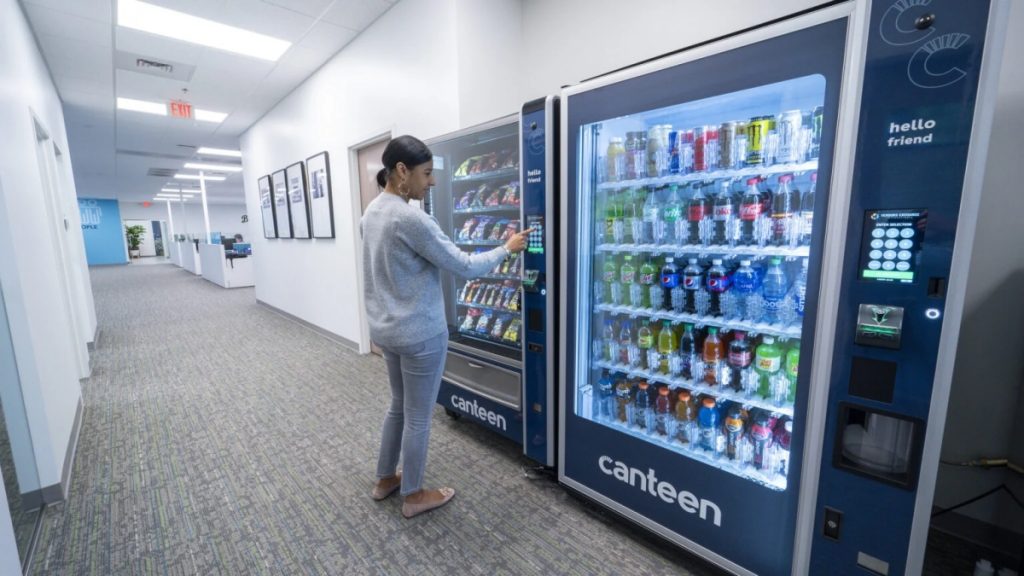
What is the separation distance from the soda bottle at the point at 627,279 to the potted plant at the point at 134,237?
2565cm

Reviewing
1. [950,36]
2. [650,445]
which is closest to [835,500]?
[650,445]

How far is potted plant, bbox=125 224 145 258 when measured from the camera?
1961 centimetres

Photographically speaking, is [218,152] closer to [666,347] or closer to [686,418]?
[666,347]

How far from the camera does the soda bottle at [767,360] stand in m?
1.41

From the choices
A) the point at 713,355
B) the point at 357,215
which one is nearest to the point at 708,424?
the point at 713,355

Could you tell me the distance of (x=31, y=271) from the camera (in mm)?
2289

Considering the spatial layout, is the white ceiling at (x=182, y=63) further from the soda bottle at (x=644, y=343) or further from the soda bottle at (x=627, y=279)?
the soda bottle at (x=644, y=343)

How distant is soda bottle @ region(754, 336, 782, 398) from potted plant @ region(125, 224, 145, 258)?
2621cm

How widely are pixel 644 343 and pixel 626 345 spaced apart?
0.09 meters

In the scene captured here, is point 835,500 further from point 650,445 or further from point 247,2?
point 247,2

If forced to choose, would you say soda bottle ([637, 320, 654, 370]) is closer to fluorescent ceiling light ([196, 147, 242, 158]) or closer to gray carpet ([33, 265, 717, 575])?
gray carpet ([33, 265, 717, 575])

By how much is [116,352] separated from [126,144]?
5406mm

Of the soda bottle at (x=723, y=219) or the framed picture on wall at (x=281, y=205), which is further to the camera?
the framed picture on wall at (x=281, y=205)

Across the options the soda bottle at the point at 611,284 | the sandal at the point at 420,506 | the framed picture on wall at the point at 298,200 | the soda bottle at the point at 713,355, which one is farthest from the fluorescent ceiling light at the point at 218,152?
the soda bottle at the point at 713,355
